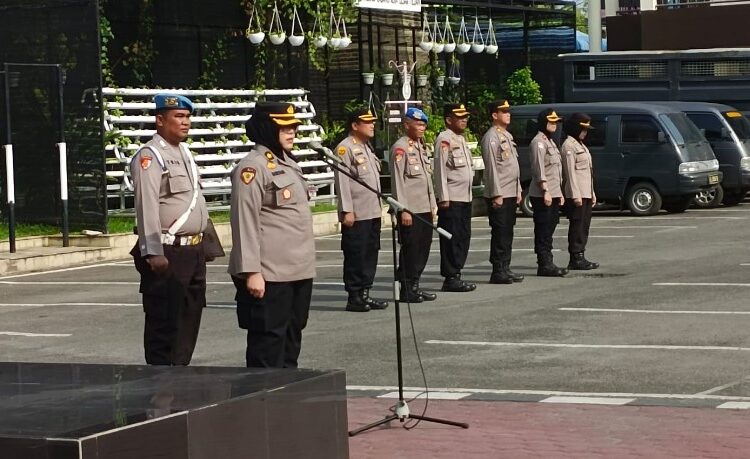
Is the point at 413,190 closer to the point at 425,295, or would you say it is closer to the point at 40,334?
the point at 425,295

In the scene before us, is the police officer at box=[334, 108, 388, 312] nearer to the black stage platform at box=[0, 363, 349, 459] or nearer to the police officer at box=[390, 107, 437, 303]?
the police officer at box=[390, 107, 437, 303]

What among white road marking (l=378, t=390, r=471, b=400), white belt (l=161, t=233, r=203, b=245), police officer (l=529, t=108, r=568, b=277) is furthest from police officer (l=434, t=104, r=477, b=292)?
white belt (l=161, t=233, r=203, b=245)

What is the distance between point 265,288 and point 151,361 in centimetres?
95

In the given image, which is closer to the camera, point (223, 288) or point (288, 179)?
point (288, 179)

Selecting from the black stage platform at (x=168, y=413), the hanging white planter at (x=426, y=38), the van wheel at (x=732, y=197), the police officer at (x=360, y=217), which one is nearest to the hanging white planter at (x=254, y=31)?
the hanging white planter at (x=426, y=38)

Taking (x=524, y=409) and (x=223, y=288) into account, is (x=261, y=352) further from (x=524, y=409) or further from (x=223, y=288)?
(x=223, y=288)

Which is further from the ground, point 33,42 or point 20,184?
point 33,42

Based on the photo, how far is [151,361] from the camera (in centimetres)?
956

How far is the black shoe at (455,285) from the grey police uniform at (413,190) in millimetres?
657

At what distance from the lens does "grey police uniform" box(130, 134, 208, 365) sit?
9.42m

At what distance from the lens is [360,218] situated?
590 inches

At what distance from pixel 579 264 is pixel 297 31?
13025 millimetres

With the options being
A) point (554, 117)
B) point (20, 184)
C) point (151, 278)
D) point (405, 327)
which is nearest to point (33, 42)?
point (20, 184)

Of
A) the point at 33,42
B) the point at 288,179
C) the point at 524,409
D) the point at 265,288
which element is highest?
the point at 33,42
